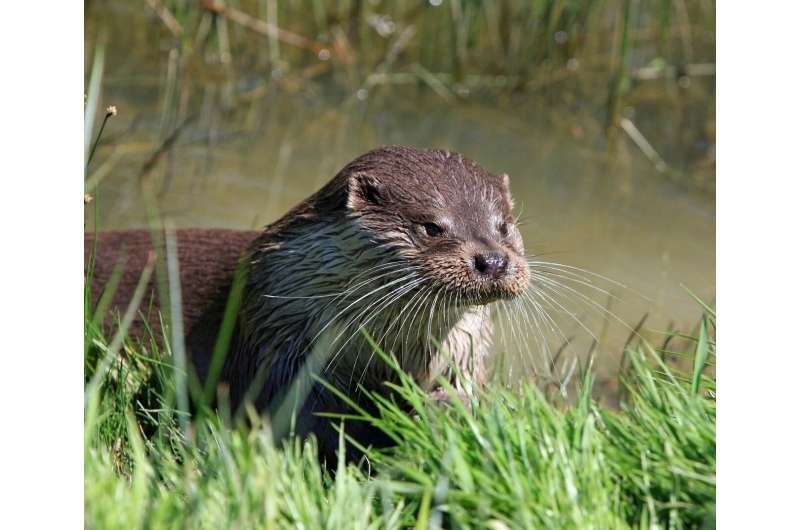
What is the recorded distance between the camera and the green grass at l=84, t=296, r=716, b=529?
200cm

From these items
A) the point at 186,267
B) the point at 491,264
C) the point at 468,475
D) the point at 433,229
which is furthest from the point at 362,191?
the point at 468,475

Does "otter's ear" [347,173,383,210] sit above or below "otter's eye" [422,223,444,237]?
above

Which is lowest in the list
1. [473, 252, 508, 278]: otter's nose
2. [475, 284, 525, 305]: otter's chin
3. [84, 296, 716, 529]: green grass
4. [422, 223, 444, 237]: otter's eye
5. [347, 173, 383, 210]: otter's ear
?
[84, 296, 716, 529]: green grass

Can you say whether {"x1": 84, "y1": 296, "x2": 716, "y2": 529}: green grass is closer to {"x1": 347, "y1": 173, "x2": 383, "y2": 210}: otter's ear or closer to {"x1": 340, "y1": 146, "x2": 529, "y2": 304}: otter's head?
{"x1": 340, "y1": 146, "x2": 529, "y2": 304}: otter's head

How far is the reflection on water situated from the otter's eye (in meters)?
1.38

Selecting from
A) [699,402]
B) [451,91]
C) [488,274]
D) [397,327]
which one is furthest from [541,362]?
[451,91]

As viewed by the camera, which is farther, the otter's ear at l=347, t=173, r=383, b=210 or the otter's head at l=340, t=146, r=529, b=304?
the otter's ear at l=347, t=173, r=383, b=210

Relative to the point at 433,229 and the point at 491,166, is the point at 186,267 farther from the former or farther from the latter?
the point at 491,166

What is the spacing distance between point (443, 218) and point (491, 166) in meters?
2.84

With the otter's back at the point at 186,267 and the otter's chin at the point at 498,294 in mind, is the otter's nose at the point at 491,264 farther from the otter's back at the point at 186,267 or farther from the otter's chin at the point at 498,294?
the otter's back at the point at 186,267

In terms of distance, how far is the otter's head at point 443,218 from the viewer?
2.70 m

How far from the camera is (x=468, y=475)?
2090 mm

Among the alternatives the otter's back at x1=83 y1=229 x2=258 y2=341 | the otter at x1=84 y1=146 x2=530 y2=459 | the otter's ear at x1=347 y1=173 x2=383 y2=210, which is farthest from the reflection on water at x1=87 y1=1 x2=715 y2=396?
the otter's ear at x1=347 y1=173 x2=383 y2=210
